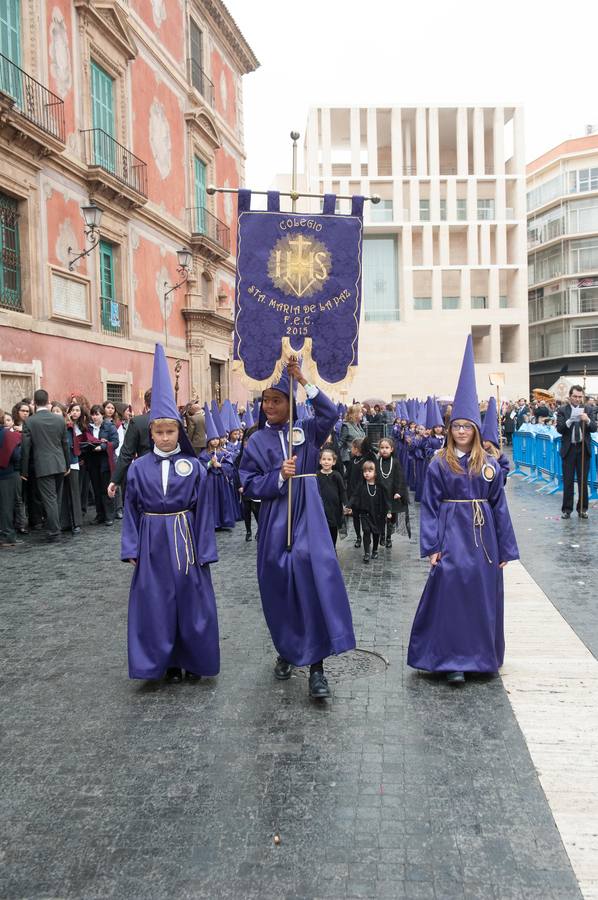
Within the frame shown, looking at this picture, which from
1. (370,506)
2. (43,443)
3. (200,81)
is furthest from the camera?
(200,81)

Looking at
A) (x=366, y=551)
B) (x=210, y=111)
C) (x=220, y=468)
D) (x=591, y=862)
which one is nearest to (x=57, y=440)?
(x=220, y=468)

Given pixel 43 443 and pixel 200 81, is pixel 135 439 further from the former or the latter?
pixel 200 81

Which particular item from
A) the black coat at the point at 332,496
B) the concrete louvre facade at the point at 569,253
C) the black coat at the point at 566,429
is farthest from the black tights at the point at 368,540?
the concrete louvre facade at the point at 569,253

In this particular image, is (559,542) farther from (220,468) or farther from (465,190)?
(465,190)

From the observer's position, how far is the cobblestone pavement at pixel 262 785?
2990mm

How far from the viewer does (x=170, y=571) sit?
5.16 m

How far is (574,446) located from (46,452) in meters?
7.98

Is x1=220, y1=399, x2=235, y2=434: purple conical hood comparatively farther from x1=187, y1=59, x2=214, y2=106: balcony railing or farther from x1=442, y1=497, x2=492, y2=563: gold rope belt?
x1=187, y1=59, x2=214, y2=106: balcony railing

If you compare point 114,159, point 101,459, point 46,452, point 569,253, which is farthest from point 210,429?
point 569,253

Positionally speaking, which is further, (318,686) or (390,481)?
(390,481)

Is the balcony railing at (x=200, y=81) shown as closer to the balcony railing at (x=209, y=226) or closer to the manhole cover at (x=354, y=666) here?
the balcony railing at (x=209, y=226)

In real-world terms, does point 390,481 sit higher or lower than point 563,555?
higher

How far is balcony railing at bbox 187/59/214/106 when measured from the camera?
25.3 metres

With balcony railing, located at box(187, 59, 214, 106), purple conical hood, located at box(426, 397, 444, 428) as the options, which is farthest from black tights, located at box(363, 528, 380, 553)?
balcony railing, located at box(187, 59, 214, 106)
